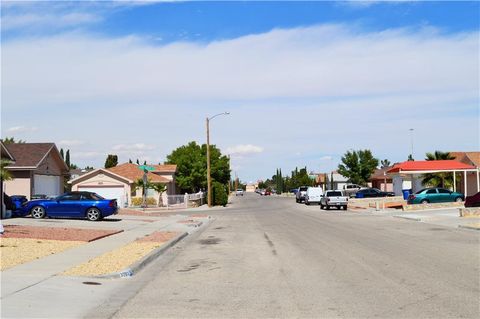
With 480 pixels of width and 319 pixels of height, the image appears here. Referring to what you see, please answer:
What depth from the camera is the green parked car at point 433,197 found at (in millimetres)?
43312

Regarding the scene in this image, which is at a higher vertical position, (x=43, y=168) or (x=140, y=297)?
(x=43, y=168)

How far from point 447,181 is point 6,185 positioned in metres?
38.7

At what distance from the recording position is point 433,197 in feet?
143

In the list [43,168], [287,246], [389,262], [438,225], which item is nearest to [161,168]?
[43,168]

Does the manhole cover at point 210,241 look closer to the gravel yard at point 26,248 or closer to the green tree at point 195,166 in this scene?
the gravel yard at point 26,248

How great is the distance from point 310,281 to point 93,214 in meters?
19.6

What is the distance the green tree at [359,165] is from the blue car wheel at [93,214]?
7204cm

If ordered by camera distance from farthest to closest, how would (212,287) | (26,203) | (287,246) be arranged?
(26,203) → (287,246) → (212,287)

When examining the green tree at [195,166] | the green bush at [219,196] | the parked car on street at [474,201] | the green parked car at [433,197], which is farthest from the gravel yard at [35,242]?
the green tree at [195,166]

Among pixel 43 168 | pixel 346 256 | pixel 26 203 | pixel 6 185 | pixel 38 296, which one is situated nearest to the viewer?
pixel 38 296

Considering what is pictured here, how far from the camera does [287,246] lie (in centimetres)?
1783

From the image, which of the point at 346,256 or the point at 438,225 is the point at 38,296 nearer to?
the point at 346,256

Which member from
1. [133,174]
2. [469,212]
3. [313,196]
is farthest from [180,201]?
[469,212]

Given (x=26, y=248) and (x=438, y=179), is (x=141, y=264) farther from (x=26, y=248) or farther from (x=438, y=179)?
Result: (x=438, y=179)
